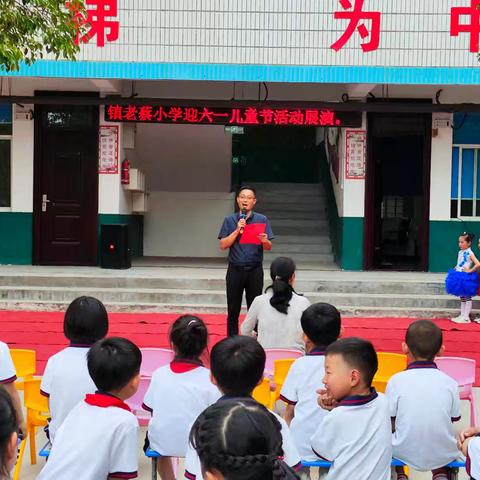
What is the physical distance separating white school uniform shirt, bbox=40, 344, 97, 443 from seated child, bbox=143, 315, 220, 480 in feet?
1.05

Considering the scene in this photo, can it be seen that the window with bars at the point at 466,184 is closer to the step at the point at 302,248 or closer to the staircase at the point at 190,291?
the staircase at the point at 190,291

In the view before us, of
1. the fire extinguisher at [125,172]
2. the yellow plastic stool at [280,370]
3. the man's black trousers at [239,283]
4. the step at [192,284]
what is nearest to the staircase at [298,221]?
the step at [192,284]

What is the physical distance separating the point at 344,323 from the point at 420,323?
18.8 ft

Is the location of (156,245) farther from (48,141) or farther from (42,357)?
(42,357)

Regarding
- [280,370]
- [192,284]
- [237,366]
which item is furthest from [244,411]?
[192,284]

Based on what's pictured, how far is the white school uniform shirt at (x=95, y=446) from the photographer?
274 cm

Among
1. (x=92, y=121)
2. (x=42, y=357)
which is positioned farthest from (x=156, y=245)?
(x=42, y=357)

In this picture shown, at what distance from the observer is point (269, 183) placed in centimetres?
1633

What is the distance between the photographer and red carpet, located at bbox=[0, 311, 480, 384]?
8.27 metres

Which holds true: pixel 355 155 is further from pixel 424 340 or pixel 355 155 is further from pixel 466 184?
pixel 424 340

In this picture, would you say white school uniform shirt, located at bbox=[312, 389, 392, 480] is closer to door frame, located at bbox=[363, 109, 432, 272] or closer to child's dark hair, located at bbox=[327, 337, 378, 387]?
child's dark hair, located at bbox=[327, 337, 378, 387]

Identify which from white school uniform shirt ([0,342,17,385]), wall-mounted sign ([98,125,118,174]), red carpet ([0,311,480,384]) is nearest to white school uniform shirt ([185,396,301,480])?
white school uniform shirt ([0,342,17,385])

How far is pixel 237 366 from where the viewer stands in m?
2.88

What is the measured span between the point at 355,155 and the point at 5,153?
552cm
